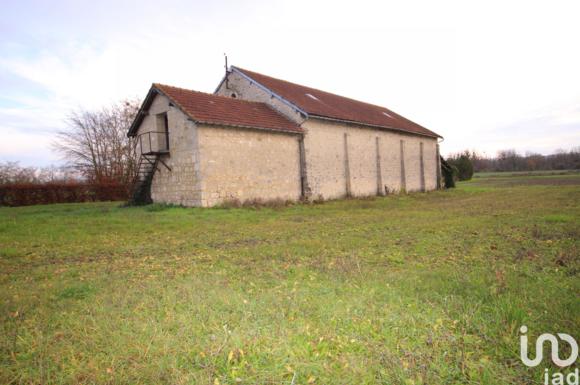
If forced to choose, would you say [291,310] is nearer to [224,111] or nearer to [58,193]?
[224,111]

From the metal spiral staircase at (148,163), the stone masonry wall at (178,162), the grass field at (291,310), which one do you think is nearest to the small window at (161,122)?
the stone masonry wall at (178,162)

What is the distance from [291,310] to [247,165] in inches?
503

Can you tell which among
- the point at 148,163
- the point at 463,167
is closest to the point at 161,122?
the point at 148,163

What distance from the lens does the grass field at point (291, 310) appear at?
2.38 m

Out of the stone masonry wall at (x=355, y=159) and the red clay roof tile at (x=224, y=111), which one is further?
the stone masonry wall at (x=355, y=159)

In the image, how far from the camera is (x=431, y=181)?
2978cm

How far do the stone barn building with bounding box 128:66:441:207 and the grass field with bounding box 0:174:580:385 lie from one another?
8359mm

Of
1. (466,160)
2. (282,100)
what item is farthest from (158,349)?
(466,160)

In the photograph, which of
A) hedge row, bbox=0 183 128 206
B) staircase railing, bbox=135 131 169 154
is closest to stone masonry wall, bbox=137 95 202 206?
staircase railing, bbox=135 131 169 154

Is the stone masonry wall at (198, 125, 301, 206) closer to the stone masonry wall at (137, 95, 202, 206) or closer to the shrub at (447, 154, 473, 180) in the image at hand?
the stone masonry wall at (137, 95, 202, 206)

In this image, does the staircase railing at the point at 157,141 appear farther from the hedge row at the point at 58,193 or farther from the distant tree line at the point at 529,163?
the distant tree line at the point at 529,163

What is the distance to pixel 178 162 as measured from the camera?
15172mm

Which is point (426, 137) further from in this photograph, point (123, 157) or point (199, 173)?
point (123, 157)

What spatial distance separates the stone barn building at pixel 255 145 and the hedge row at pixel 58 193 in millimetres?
10338
